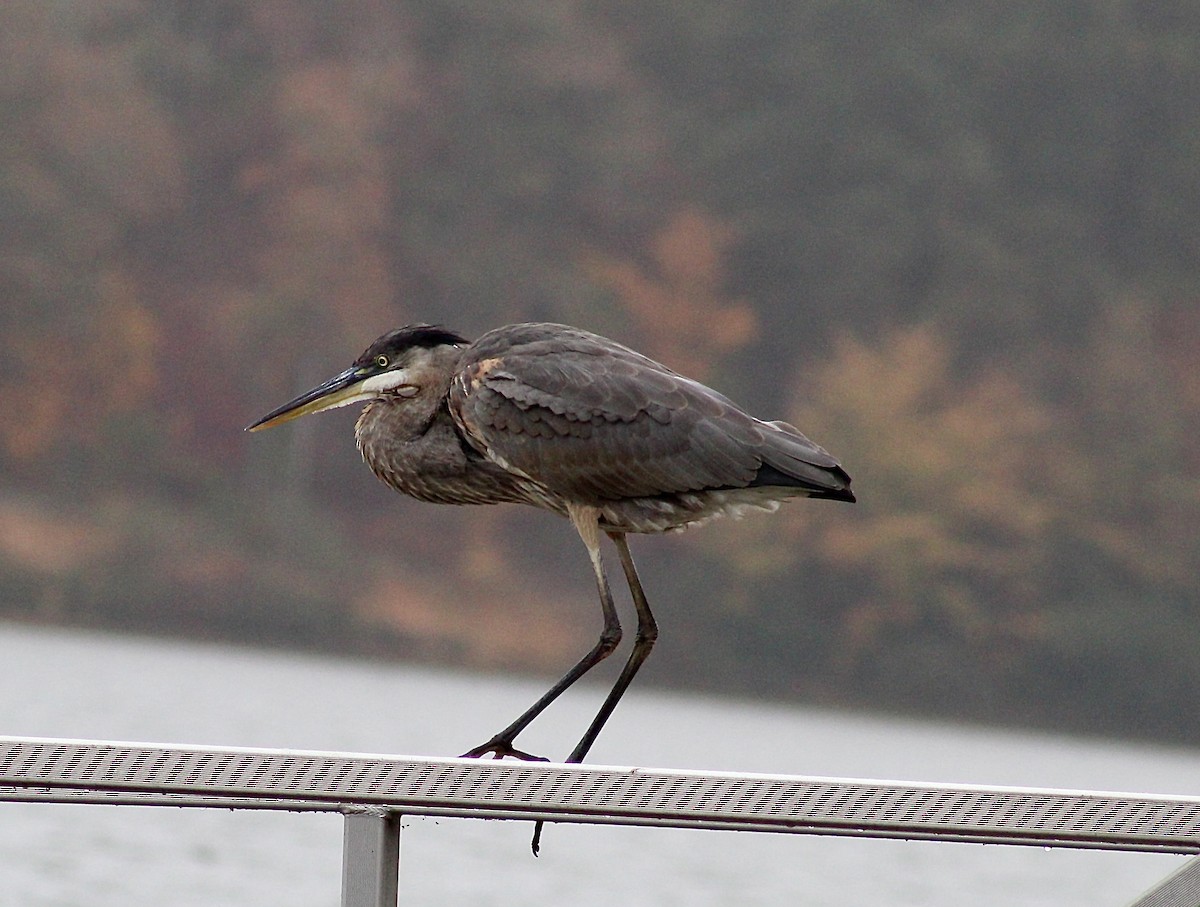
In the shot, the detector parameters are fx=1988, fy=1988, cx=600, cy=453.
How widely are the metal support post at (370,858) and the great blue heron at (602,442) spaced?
2.11 metres

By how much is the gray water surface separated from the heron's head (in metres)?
1.88

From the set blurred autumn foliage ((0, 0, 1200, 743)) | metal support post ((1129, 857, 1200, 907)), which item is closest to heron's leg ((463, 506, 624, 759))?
metal support post ((1129, 857, 1200, 907))

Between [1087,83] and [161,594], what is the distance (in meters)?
20.9

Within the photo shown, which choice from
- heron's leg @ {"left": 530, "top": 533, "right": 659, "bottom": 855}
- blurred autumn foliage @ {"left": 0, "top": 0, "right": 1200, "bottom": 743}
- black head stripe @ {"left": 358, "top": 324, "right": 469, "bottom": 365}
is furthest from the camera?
blurred autumn foliage @ {"left": 0, "top": 0, "right": 1200, "bottom": 743}

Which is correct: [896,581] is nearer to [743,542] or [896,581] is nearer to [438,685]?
[743,542]

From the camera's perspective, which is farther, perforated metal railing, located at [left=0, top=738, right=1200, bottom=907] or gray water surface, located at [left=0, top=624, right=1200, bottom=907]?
gray water surface, located at [left=0, top=624, right=1200, bottom=907]

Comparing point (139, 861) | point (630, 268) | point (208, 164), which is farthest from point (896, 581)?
point (139, 861)

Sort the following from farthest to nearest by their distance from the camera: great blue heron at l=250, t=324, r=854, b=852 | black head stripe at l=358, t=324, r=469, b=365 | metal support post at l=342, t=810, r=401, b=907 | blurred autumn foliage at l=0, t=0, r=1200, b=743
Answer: blurred autumn foliage at l=0, t=0, r=1200, b=743, black head stripe at l=358, t=324, r=469, b=365, great blue heron at l=250, t=324, r=854, b=852, metal support post at l=342, t=810, r=401, b=907

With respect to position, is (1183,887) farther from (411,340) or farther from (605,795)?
(411,340)

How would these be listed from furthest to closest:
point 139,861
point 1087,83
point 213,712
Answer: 1. point 1087,83
2. point 213,712
3. point 139,861

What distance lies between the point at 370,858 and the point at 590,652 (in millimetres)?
2152

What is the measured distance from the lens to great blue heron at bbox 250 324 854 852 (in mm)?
5047

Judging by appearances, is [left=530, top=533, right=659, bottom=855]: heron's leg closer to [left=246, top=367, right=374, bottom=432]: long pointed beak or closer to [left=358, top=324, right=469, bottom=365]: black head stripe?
[left=358, top=324, right=469, bottom=365]: black head stripe

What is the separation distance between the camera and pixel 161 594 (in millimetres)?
30328
